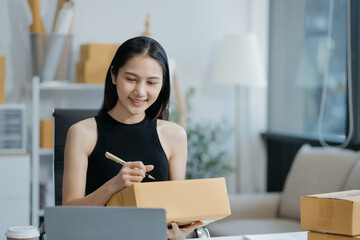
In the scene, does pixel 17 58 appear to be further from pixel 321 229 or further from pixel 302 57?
pixel 321 229

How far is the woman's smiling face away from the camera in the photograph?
1564 millimetres

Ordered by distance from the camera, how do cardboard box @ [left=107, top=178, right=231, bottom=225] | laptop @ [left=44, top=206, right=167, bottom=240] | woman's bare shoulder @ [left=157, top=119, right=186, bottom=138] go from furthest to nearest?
woman's bare shoulder @ [left=157, top=119, right=186, bottom=138] < cardboard box @ [left=107, top=178, right=231, bottom=225] < laptop @ [left=44, top=206, right=167, bottom=240]

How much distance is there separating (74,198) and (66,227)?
0.47 meters

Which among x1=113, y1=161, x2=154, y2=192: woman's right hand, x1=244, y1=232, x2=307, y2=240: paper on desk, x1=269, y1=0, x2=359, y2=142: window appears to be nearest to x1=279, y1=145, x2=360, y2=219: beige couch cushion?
x1=269, y1=0, x2=359, y2=142: window

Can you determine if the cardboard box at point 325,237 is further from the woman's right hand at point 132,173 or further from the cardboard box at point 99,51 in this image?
the cardboard box at point 99,51

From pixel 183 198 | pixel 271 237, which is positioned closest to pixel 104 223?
pixel 183 198

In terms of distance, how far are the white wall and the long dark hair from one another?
214 centimetres

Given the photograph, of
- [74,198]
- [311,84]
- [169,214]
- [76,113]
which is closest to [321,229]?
[169,214]

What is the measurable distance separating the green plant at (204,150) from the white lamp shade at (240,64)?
0.32 meters

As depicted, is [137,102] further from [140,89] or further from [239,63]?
[239,63]

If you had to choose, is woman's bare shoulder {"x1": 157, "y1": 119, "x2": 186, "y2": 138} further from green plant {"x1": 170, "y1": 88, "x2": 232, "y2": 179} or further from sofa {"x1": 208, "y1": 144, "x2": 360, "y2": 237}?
green plant {"x1": 170, "y1": 88, "x2": 232, "y2": 179}

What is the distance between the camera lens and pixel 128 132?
1.72 meters

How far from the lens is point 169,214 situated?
1275 millimetres

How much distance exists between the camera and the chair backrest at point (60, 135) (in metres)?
2.07
